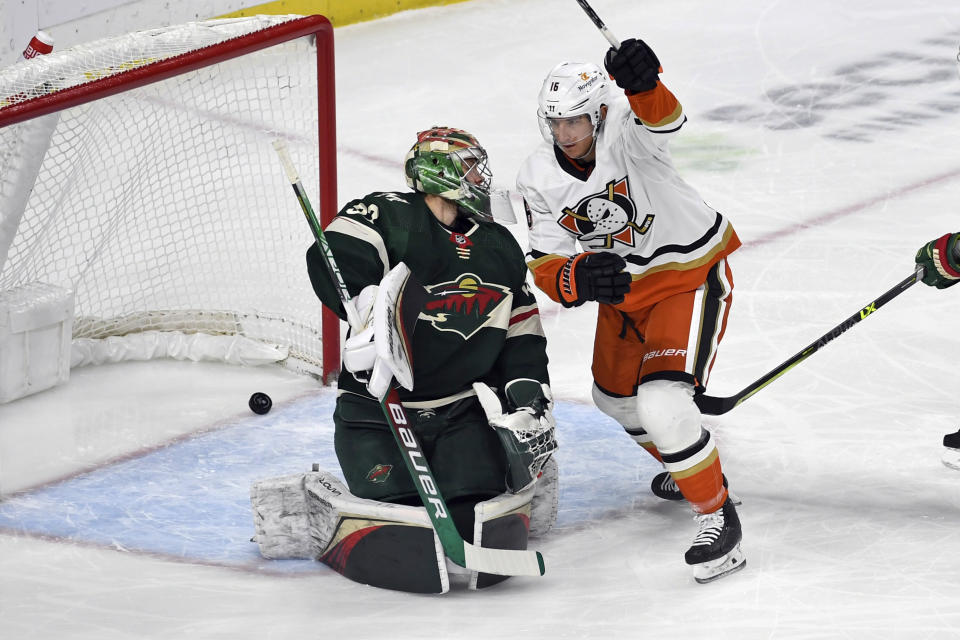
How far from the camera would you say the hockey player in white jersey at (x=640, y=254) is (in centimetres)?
286

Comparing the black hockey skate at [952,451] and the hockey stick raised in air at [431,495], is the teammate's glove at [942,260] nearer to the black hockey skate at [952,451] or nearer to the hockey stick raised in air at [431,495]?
the black hockey skate at [952,451]

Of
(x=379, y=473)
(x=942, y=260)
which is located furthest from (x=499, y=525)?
(x=942, y=260)

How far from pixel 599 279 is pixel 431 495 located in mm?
536

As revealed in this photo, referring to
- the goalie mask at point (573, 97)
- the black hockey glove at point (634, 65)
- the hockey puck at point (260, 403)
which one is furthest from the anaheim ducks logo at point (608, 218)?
the hockey puck at point (260, 403)

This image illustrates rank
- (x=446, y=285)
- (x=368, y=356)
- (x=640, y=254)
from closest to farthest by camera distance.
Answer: (x=368, y=356) < (x=446, y=285) < (x=640, y=254)

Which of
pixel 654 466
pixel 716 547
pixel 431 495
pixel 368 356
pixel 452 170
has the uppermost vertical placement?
pixel 452 170

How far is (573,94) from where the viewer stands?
2904mm

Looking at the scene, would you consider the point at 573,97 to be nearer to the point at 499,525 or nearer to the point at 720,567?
the point at 499,525

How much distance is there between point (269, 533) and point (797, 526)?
1139 mm

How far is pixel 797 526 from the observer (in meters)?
3.14

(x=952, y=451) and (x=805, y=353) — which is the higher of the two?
(x=805, y=353)

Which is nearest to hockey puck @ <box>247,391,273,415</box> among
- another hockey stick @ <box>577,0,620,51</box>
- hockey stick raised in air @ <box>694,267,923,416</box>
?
hockey stick raised in air @ <box>694,267,923,416</box>

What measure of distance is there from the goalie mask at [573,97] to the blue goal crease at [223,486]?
905 millimetres

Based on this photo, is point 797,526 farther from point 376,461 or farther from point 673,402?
point 376,461
